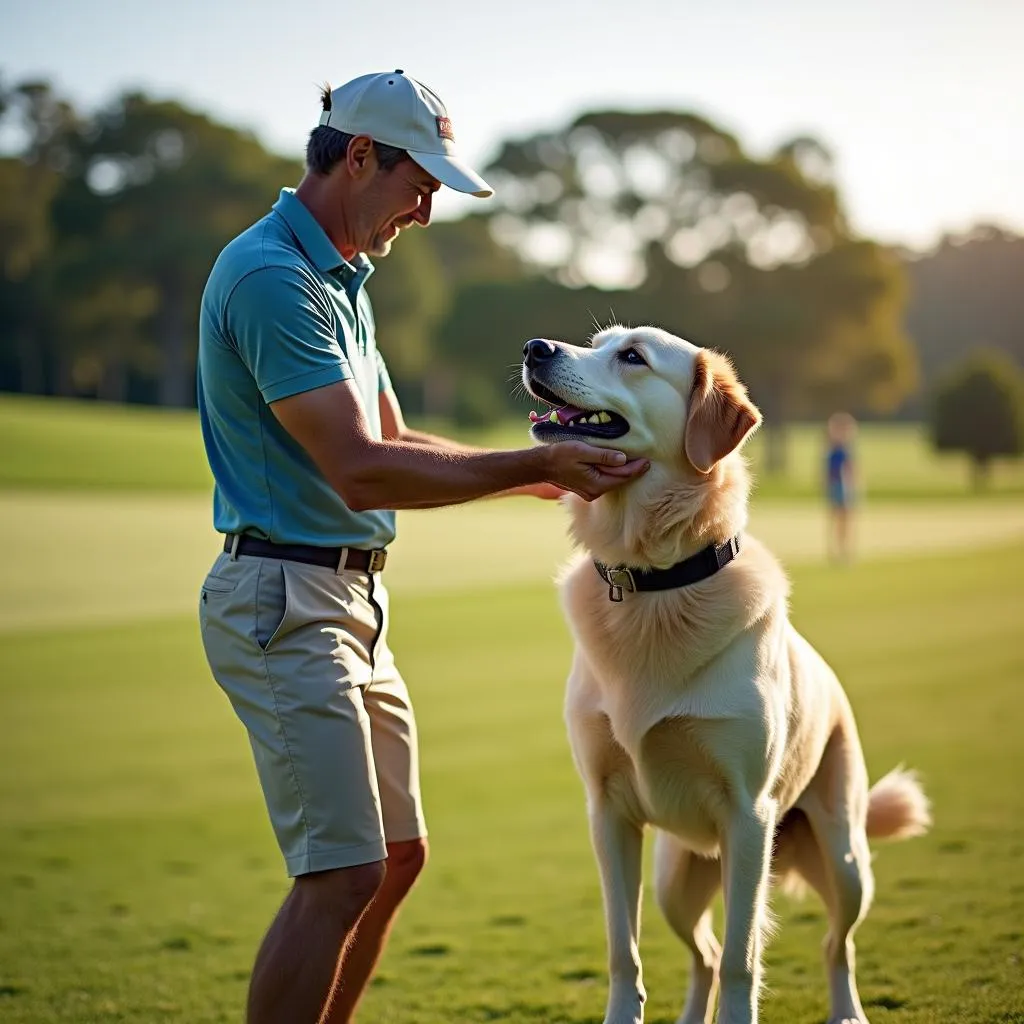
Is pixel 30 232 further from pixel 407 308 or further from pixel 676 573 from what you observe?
pixel 676 573

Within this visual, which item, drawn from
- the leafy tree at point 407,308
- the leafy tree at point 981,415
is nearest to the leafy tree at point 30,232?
the leafy tree at point 407,308

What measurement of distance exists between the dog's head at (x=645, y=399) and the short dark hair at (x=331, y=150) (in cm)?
61

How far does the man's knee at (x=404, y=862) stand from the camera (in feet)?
12.1

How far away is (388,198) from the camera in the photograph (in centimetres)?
349

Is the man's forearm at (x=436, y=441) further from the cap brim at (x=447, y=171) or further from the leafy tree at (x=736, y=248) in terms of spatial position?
the leafy tree at (x=736, y=248)

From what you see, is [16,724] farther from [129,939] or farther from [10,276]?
[10,276]

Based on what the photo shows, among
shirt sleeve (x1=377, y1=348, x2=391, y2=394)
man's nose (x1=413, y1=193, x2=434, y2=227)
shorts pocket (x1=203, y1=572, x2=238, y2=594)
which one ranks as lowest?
shorts pocket (x1=203, y1=572, x2=238, y2=594)

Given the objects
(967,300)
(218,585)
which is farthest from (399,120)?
(967,300)

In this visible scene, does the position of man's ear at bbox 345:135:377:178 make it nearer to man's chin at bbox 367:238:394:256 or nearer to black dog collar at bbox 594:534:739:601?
man's chin at bbox 367:238:394:256

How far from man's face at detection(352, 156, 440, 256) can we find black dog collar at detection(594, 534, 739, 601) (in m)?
1.14

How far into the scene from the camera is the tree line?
54594 mm

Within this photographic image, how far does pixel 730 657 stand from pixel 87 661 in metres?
9.70

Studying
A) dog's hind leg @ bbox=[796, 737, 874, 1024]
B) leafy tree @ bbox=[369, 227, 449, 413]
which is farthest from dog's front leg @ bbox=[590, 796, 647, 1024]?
leafy tree @ bbox=[369, 227, 449, 413]

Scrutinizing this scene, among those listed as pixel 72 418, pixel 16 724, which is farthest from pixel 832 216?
pixel 16 724
